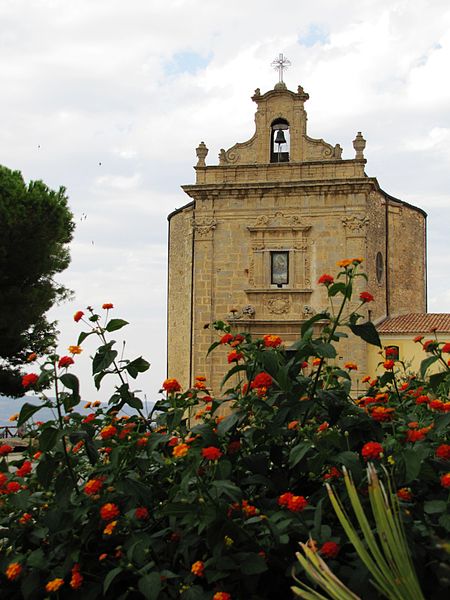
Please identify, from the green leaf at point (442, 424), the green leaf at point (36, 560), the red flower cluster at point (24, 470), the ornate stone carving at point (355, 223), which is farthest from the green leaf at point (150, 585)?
the ornate stone carving at point (355, 223)

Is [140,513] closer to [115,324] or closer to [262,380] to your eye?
[262,380]

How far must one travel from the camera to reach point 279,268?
2281 cm

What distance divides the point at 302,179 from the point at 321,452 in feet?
64.5

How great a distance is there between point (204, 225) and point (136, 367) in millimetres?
19441

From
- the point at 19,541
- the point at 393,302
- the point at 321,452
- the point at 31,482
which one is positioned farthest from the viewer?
the point at 393,302

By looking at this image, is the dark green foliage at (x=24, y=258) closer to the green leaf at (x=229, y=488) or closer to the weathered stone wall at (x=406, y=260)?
the weathered stone wall at (x=406, y=260)

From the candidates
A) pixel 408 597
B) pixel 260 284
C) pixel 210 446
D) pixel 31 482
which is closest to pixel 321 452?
pixel 210 446

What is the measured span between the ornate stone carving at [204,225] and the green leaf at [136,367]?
19.3 meters

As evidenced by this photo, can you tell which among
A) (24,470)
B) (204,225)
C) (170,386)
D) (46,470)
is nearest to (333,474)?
(170,386)

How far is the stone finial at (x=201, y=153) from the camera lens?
2342 centimetres

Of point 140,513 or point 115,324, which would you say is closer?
point 140,513

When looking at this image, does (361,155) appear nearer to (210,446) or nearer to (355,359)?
(355,359)

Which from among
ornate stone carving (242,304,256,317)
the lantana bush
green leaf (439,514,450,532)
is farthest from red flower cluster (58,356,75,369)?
ornate stone carving (242,304,256,317)

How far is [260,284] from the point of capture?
22781mm
